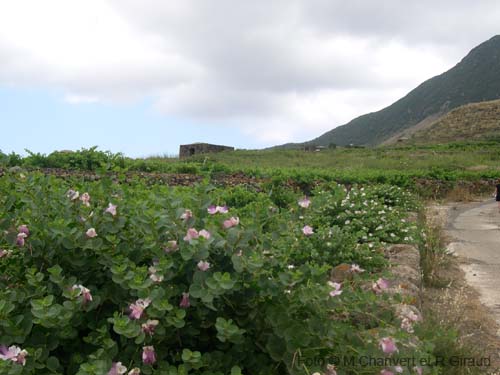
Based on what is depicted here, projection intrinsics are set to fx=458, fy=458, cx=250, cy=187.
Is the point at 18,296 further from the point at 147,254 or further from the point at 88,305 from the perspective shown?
the point at 147,254

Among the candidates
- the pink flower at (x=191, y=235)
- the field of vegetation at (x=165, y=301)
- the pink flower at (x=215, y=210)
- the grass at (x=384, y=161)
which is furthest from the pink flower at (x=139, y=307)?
the grass at (x=384, y=161)

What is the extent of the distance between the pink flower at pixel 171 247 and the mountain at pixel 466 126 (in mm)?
35947

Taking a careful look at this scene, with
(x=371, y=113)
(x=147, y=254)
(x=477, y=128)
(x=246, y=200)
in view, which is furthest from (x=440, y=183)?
(x=371, y=113)

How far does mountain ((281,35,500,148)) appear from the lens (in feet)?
297

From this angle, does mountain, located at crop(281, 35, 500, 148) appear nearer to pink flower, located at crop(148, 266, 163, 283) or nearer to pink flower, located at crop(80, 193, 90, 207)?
pink flower, located at crop(80, 193, 90, 207)

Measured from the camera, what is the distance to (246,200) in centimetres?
603

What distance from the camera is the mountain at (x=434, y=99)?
90375 millimetres

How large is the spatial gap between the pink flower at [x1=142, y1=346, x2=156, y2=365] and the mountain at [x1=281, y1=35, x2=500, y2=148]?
86.0 m

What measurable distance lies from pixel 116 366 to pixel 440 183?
12.0m

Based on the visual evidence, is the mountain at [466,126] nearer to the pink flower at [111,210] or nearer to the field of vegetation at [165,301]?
the field of vegetation at [165,301]

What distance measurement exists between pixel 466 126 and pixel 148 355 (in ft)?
140

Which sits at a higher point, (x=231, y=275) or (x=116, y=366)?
(x=231, y=275)

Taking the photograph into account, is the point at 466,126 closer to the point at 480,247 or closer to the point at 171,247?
the point at 480,247

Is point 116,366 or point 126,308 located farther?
point 126,308
